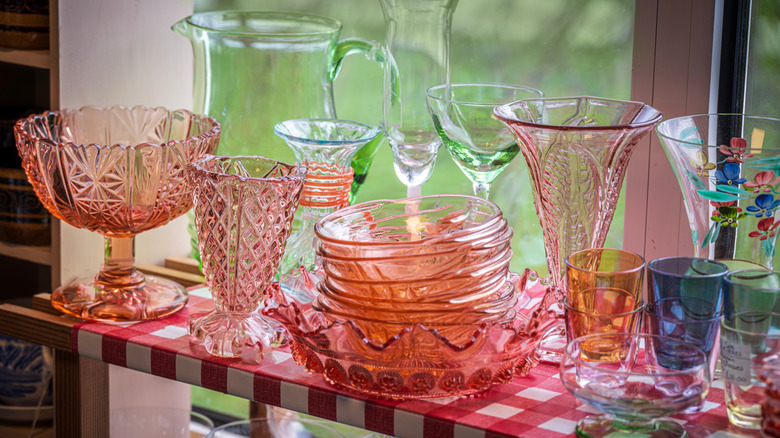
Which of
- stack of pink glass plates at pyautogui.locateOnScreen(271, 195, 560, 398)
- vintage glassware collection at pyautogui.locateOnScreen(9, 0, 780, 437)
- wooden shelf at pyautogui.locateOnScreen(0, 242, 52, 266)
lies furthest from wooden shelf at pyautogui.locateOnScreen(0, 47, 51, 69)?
stack of pink glass plates at pyautogui.locateOnScreen(271, 195, 560, 398)

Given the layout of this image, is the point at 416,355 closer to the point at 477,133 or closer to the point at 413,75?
the point at 477,133

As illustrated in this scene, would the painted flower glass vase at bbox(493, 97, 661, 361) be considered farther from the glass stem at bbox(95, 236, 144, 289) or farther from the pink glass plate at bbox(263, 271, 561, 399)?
the glass stem at bbox(95, 236, 144, 289)

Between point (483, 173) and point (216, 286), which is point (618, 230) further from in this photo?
point (216, 286)

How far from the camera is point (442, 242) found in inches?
32.9

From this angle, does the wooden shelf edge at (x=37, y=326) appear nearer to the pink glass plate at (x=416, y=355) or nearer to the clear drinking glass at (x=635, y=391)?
the pink glass plate at (x=416, y=355)

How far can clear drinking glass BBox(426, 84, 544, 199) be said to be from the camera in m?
0.97

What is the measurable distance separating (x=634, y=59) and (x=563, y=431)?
0.58 metres

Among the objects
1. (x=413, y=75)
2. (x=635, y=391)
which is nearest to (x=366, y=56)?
(x=413, y=75)

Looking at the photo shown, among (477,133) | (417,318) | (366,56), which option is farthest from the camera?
(366,56)

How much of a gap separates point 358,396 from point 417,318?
96 mm

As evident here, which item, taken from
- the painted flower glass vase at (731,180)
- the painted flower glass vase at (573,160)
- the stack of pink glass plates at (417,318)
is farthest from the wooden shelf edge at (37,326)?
the painted flower glass vase at (731,180)

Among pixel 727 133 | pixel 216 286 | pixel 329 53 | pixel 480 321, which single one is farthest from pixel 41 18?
pixel 727 133

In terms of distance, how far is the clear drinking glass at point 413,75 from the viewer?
108cm

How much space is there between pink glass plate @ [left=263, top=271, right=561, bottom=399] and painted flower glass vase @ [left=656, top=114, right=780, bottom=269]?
0.21 meters
